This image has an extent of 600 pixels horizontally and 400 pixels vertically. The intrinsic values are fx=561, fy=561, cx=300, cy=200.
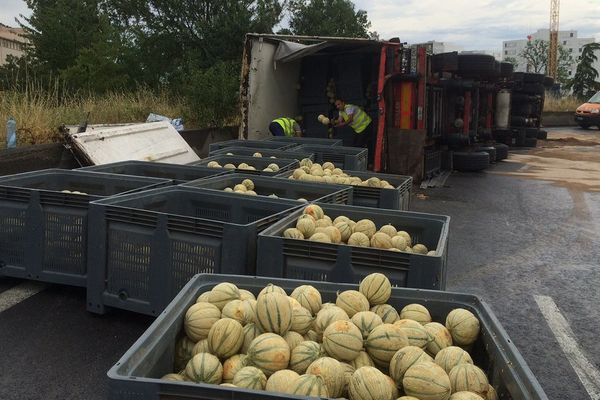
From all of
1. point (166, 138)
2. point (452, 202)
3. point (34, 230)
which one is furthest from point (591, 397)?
point (166, 138)

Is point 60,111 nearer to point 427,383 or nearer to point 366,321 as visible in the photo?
point 366,321

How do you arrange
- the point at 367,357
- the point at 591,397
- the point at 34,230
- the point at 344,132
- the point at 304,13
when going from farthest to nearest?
the point at 304,13, the point at 344,132, the point at 34,230, the point at 591,397, the point at 367,357

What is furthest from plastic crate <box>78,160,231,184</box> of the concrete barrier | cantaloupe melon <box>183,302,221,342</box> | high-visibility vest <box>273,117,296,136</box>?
the concrete barrier

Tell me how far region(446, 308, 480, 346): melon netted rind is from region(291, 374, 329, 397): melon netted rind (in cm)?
79

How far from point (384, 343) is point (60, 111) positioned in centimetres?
1073

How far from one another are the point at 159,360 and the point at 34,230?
10.5 ft

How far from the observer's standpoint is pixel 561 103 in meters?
39.9

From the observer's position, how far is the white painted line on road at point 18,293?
4.90 m

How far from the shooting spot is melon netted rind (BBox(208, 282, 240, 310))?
268 centimetres

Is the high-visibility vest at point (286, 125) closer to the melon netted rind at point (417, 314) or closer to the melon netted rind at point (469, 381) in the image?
the melon netted rind at point (417, 314)

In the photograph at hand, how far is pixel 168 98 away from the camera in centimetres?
1666

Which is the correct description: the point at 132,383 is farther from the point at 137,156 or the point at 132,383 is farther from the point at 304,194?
the point at 137,156

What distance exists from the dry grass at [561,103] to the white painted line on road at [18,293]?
38389 mm

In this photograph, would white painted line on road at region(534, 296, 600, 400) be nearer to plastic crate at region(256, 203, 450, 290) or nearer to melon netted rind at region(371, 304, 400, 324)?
plastic crate at region(256, 203, 450, 290)
